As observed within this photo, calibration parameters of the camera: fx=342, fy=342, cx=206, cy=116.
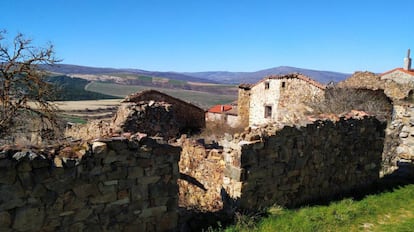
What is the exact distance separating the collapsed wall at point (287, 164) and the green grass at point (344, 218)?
22.4 inches

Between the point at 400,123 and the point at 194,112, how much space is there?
1304 cm

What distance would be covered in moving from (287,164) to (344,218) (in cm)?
153

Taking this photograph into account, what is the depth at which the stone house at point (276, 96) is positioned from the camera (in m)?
23.6

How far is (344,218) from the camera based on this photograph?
22.4 feet

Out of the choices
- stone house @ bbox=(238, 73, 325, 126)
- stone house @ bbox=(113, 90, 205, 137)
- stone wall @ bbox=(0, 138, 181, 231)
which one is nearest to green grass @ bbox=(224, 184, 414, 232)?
stone wall @ bbox=(0, 138, 181, 231)

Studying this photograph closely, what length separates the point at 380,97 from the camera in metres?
19.5

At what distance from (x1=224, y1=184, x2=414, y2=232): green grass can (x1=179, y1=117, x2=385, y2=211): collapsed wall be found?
57 centimetres

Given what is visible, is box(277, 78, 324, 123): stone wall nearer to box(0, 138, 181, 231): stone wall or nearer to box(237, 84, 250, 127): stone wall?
box(237, 84, 250, 127): stone wall

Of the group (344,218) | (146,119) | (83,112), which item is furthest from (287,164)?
(83,112)

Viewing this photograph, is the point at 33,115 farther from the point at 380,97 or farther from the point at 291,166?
the point at 380,97

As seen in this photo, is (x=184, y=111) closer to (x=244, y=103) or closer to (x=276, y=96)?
(x=276, y=96)

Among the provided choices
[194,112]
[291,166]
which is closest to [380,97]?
[194,112]

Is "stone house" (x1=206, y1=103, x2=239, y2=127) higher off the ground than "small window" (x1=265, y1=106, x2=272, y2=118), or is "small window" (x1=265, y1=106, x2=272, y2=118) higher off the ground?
"small window" (x1=265, y1=106, x2=272, y2=118)

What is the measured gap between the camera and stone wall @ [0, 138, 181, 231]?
4227 mm
